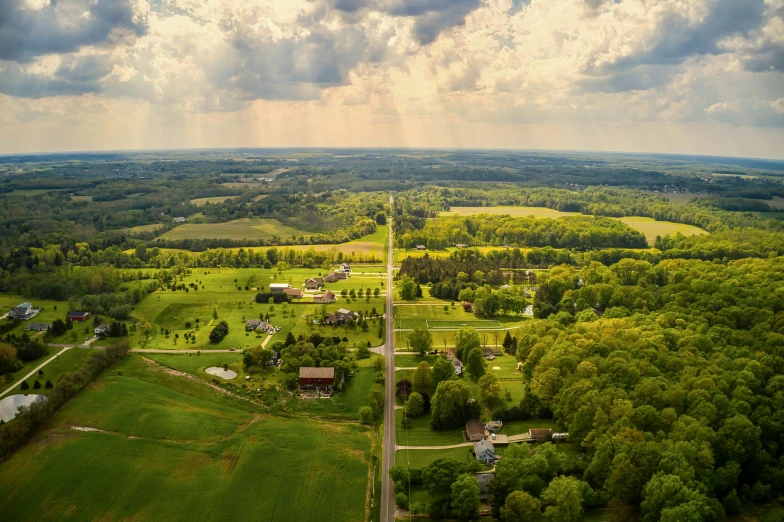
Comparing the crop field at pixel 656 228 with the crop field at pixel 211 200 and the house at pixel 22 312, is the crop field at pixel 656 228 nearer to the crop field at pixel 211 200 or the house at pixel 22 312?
the crop field at pixel 211 200

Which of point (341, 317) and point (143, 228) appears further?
point (143, 228)

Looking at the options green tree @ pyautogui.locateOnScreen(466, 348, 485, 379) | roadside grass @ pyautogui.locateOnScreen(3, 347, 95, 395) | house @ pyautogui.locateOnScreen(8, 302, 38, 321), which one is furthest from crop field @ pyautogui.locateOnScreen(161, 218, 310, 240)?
green tree @ pyautogui.locateOnScreen(466, 348, 485, 379)

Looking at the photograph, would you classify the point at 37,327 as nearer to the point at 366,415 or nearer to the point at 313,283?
the point at 313,283

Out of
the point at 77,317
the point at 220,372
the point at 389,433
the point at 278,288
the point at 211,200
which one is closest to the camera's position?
the point at 389,433

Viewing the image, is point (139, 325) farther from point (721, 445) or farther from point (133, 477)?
point (721, 445)

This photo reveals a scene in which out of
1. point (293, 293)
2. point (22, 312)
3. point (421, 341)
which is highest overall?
point (293, 293)

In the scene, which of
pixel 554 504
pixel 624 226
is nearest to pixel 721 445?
pixel 554 504

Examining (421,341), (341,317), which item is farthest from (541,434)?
(341,317)
